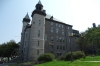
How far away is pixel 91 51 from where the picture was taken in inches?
2507

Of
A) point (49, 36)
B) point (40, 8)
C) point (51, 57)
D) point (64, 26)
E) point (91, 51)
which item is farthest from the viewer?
point (91, 51)

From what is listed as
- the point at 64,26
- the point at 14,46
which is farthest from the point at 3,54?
the point at 64,26

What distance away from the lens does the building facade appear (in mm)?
39250

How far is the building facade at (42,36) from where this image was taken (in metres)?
39.2

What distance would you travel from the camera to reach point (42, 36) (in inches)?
1619

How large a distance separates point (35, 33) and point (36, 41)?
9.95 feet

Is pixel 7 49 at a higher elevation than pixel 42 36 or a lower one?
lower

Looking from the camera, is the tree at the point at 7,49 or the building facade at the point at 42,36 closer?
the building facade at the point at 42,36

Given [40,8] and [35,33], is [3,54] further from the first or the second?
[40,8]

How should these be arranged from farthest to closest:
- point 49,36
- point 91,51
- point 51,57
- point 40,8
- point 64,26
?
point 91,51 → point 64,26 → point 49,36 → point 40,8 → point 51,57

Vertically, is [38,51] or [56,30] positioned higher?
[56,30]

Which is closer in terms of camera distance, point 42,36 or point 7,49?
point 42,36

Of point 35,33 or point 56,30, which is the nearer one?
point 35,33

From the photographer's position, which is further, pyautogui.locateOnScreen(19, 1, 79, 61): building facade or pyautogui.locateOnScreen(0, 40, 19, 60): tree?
pyautogui.locateOnScreen(0, 40, 19, 60): tree
